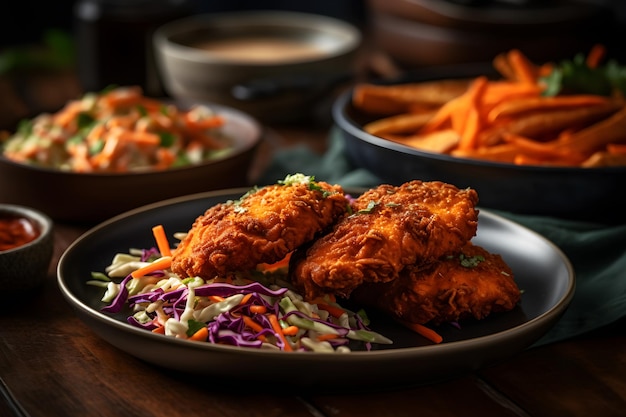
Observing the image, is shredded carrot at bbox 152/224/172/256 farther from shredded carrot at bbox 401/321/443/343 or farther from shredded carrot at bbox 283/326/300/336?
shredded carrot at bbox 401/321/443/343

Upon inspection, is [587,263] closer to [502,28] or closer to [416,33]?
[502,28]

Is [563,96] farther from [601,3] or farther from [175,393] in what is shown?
[175,393]

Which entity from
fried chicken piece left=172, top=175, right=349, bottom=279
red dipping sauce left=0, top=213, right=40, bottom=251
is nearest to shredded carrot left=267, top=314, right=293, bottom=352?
fried chicken piece left=172, top=175, right=349, bottom=279

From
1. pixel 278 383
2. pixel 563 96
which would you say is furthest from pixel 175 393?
pixel 563 96

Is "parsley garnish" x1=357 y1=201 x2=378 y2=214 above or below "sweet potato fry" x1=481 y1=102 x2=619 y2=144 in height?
above

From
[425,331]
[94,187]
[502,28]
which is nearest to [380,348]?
[425,331]

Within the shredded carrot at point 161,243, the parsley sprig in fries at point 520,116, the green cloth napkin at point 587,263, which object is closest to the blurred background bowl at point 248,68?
the parsley sprig in fries at point 520,116
